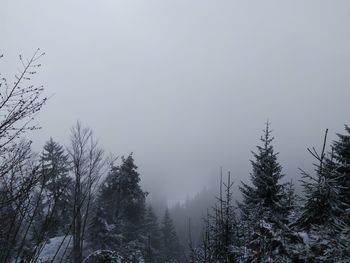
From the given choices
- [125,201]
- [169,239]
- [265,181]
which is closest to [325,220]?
[265,181]

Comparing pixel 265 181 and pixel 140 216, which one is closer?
pixel 265 181

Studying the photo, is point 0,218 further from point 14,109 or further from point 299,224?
point 299,224

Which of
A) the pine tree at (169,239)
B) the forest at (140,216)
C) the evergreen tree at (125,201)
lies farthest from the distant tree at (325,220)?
the pine tree at (169,239)

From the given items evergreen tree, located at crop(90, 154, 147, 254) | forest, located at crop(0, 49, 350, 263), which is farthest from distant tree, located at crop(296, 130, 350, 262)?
evergreen tree, located at crop(90, 154, 147, 254)

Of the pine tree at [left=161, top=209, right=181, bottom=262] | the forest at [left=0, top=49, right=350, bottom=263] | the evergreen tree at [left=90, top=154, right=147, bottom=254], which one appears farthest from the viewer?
the pine tree at [left=161, top=209, right=181, bottom=262]

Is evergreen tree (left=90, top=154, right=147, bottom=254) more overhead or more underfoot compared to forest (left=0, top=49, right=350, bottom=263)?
more overhead

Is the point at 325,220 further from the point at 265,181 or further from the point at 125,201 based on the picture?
the point at 125,201

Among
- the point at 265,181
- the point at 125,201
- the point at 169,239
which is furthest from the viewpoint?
the point at 169,239

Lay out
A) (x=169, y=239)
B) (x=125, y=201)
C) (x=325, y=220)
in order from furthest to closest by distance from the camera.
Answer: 1. (x=169, y=239)
2. (x=125, y=201)
3. (x=325, y=220)

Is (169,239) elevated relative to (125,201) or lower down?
elevated

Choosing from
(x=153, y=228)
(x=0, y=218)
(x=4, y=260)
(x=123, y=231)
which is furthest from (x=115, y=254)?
(x=153, y=228)

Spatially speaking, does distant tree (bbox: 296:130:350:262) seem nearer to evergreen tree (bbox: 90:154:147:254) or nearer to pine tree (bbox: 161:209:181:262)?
evergreen tree (bbox: 90:154:147:254)

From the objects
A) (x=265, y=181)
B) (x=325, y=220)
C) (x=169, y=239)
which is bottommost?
(x=325, y=220)

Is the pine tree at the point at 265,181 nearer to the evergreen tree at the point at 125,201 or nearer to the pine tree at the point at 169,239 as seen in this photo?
the evergreen tree at the point at 125,201
